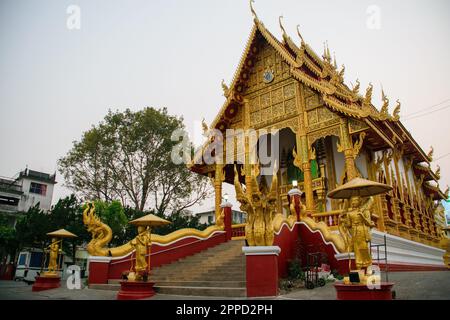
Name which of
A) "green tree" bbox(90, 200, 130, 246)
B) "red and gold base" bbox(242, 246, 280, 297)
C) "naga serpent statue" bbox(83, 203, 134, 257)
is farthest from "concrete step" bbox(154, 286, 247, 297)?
"green tree" bbox(90, 200, 130, 246)

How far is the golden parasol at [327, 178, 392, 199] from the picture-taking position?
19.3ft

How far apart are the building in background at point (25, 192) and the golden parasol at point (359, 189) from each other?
1309 inches

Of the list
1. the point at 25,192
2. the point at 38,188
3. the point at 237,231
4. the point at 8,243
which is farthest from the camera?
the point at 38,188

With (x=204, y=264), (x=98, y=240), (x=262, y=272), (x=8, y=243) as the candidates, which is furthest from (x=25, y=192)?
(x=262, y=272)

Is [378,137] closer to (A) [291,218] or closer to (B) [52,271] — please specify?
(A) [291,218]

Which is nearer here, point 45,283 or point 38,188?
point 45,283

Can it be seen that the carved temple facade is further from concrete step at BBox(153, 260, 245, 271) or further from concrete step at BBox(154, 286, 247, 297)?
concrete step at BBox(154, 286, 247, 297)

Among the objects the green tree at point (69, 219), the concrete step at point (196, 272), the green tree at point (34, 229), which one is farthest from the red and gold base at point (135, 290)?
the green tree at point (34, 229)

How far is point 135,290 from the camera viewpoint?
7.12 m

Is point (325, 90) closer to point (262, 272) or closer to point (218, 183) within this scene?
point (218, 183)

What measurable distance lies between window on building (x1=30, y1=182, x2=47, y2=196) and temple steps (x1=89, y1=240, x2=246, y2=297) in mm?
30232

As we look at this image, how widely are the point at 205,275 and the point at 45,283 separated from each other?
18.4 feet

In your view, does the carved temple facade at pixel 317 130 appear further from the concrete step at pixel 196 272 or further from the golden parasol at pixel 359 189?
the golden parasol at pixel 359 189

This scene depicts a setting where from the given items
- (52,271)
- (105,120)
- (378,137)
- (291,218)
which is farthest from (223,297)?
(105,120)
